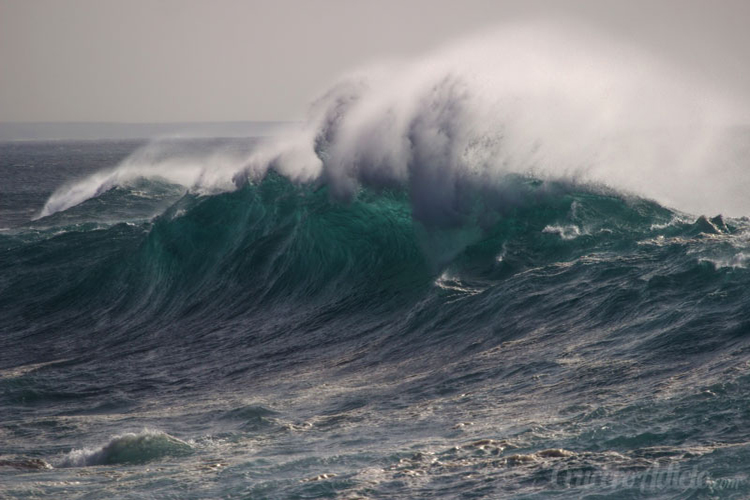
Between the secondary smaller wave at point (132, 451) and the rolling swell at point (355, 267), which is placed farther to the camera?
the rolling swell at point (355, 267)

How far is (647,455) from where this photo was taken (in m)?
6.92

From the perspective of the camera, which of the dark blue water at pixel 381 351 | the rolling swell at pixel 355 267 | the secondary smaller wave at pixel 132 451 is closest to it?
the dark blue water at pixel 381 351

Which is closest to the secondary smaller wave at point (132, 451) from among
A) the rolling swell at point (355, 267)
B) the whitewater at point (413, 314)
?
the whitewater at point (413, 314)

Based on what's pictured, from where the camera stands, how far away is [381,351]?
39.3 feet

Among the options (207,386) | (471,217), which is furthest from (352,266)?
(207,386)

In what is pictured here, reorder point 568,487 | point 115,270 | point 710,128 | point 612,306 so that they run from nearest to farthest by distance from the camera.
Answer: point 568,487 < point 612,306 < point 115,270 < point 710,128

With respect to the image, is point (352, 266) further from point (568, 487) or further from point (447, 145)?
point (568, 487)

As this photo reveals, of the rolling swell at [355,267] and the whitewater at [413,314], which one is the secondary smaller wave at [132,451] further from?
the rolling swell at [355,267]

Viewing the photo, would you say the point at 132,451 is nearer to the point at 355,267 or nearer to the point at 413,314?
the point at 413,314

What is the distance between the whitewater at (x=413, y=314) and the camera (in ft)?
24.5

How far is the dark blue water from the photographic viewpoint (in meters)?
7.28

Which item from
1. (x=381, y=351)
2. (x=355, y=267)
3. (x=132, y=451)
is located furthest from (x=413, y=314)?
(x=132, y=451)

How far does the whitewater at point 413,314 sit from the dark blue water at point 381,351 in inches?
1.7

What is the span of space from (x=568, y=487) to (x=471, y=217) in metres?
9.05
